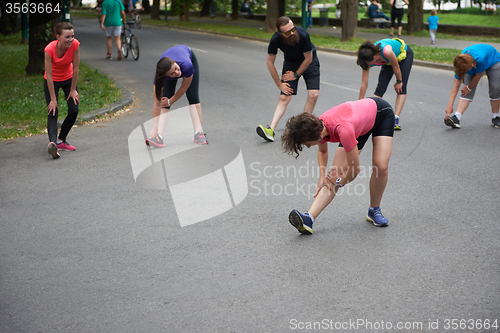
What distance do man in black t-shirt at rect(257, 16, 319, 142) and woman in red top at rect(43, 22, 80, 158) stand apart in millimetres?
2645

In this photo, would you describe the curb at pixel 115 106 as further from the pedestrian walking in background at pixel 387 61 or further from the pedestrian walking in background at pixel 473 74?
the pedestrian walking in background at pixel 473 74

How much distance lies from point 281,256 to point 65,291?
1668 millimetres

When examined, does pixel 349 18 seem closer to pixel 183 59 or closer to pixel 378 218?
pixel 183 59

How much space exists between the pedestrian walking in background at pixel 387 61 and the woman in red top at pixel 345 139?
250 centimetres

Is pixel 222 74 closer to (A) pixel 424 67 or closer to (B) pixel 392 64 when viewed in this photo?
(A) pixel 424 67

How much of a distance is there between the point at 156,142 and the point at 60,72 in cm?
163

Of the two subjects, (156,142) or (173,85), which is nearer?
(173,85)

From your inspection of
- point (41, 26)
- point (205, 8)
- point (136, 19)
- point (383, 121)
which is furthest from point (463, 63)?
point (205, 8)

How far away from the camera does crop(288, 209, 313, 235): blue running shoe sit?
4410 mm

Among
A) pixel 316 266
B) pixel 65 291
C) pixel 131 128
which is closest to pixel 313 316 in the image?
pixel 316 266

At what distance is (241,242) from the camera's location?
4.47 meters

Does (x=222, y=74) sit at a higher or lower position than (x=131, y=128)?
higher

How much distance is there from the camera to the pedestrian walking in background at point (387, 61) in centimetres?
676

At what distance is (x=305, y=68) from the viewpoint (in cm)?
743
